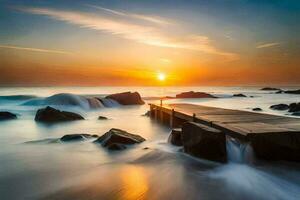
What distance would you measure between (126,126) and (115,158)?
8.56m

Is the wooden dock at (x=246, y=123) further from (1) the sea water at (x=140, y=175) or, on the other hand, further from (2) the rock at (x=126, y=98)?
(2) the rock at (x=126, y=98)

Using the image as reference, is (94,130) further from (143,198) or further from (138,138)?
(143,198)

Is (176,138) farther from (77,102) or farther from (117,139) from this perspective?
(77,102)

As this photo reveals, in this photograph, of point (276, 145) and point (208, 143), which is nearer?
point (276, 145)

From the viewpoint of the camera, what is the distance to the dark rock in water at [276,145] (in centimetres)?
637

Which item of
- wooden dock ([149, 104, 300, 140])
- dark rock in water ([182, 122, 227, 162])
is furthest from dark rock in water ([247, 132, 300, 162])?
dark rock in water ([182, 122, 227, 162])

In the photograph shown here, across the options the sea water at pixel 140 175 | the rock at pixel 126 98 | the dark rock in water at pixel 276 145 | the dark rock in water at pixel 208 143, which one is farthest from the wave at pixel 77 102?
the dark rock in water at pixel 276 145

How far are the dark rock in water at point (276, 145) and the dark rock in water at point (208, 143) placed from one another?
0.68 meters

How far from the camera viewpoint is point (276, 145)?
6.41 meters

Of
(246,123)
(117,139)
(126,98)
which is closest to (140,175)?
(117,139)

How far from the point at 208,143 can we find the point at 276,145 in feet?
4.81

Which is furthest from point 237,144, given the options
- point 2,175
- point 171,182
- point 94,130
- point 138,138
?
point 94,130

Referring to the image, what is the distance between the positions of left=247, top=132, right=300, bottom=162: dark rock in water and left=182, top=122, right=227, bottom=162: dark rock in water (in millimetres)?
684

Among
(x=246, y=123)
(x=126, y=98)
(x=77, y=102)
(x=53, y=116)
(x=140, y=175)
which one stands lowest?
(x=140, y=175)
